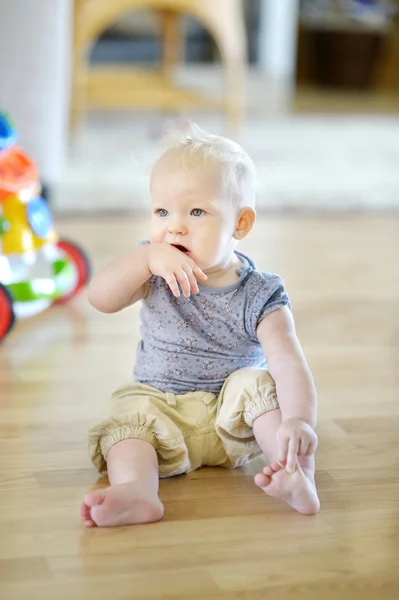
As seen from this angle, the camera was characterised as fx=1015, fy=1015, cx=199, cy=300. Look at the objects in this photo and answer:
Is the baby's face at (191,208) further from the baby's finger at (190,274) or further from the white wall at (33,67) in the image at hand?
the white wall at (33,67)

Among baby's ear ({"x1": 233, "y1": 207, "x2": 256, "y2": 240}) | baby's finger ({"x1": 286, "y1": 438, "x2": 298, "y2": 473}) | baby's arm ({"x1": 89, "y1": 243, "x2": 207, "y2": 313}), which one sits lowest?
baby's finger ({"x1": 286, "y1": 438, "x2": 298, "y2": 473})

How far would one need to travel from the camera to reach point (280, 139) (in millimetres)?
3568

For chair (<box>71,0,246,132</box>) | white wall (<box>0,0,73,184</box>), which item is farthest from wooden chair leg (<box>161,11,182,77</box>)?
white wall (<box>0,0,73,184</box>)

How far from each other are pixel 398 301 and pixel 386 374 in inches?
15.7

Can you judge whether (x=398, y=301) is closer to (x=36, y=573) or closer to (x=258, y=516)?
(x=258, y=516)

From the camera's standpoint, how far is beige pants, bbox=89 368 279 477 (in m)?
1.11

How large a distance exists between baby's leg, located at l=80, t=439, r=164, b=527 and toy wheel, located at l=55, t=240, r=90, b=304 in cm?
72

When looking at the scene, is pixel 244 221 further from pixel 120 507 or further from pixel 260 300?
pixel 120 507

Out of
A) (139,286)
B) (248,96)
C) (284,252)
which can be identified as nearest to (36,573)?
(139,286)

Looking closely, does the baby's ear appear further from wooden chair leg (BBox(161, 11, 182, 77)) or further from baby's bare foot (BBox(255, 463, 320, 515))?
wooden chair leg (BBox(161, 11, 182, 77))

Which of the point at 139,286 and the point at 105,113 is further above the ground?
the point at 139,286

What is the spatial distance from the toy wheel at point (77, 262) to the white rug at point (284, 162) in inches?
17.1

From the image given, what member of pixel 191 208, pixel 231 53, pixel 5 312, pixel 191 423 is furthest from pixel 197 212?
Result: pixel 231 53

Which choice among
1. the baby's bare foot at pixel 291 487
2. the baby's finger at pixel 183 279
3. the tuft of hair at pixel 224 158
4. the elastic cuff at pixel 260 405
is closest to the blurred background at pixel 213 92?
the tuft of hair at pixel 224 158
